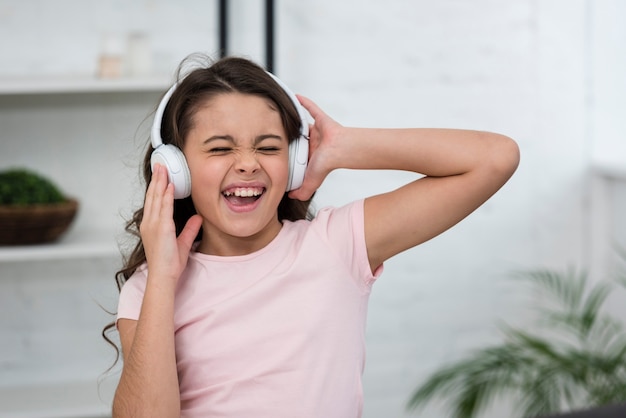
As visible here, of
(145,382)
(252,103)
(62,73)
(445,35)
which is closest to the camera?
(145,382)

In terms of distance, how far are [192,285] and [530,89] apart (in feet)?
5.88

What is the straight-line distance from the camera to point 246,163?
4.02 feet

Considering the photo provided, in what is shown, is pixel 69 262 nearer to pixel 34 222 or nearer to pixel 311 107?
pixel 34 222

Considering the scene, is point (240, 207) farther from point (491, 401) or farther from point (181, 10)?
point (491, 401)

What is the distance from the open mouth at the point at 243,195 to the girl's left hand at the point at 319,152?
0.11 metres

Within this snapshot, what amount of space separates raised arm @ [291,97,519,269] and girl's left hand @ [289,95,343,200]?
4 cm

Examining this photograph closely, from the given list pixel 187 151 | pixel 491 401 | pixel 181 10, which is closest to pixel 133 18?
pixel 181 10

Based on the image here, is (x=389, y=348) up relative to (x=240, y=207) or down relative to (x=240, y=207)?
down

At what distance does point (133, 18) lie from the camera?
2.60 metres

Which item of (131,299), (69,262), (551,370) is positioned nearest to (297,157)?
(131,299)

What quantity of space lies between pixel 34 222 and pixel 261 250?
47.4 inches

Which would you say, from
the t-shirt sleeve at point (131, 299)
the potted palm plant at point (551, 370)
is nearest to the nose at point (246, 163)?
the t-shirt sleeve at point (131, 299)

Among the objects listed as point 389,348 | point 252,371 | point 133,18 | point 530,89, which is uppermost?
point 133,18

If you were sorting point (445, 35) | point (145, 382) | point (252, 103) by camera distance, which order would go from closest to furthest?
point (145, 382), point (252, 103), point (445, 35)
